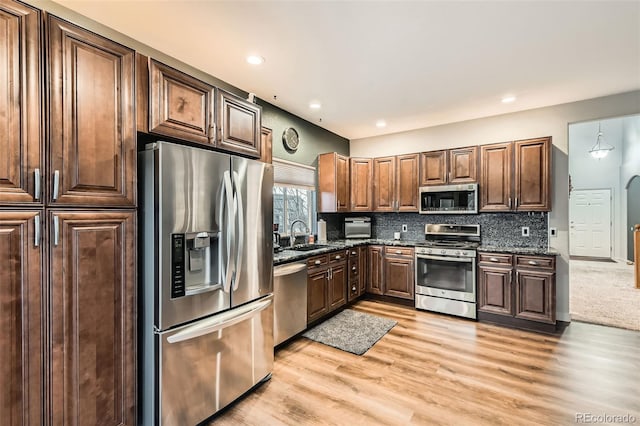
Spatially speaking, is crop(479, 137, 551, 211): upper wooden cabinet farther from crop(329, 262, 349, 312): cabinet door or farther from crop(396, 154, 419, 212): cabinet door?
crop(329, 262, 349, 312): cabinet door

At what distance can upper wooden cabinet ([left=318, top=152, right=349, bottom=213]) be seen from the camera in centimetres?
463

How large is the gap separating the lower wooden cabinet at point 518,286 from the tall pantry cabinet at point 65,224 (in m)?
3.80

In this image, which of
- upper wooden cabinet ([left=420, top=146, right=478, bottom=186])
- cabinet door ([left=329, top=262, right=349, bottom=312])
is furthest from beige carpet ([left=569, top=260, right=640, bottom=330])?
cabinet door ([left=329, top=262, right=349, bottom=312])

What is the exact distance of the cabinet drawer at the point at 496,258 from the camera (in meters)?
3.68

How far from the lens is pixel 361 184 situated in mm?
5020

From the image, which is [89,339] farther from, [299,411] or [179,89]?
[179,89]

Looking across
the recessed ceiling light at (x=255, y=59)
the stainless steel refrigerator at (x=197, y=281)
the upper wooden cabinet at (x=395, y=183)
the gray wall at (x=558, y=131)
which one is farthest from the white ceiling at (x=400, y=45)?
the upper wooden cabinet at (x=395, y=183)

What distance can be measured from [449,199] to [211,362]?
3.71 m

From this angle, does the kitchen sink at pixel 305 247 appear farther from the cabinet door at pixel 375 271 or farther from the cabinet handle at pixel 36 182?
the cabinet handle at pixel 36 182

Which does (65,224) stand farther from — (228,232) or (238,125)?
(238,125)

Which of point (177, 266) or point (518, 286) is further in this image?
point (518, 286)

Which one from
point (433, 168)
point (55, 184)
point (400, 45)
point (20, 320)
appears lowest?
point (20, 320)

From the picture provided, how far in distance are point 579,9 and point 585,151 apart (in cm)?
907

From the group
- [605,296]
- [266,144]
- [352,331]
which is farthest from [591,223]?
[266,144]
